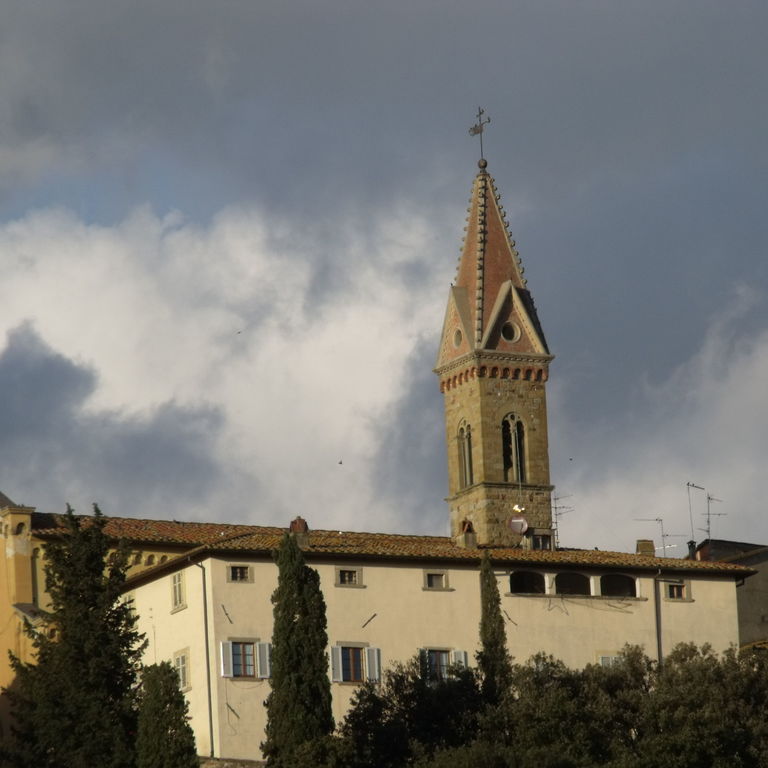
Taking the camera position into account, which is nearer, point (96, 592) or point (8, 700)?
point (96, 592)

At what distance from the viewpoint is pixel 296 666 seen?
211 ft

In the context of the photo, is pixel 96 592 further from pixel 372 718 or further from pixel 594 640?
pixel 594 640

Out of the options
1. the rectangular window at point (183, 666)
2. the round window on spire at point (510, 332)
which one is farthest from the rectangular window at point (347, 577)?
the round window on spire at point (510, 332)

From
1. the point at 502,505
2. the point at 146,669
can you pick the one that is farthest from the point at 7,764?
the point at 502,505

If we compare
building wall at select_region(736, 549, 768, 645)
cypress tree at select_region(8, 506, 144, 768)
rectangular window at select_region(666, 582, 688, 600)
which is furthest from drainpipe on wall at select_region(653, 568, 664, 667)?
cypress tree at select_region(8, 506, 144, 768)

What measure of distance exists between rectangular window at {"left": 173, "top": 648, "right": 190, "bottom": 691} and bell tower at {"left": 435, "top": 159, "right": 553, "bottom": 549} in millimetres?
17620

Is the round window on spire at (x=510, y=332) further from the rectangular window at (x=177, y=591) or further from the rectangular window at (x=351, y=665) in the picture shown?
the rectangular window at (x=177, y=591)

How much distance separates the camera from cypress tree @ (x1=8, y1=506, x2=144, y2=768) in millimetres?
64375

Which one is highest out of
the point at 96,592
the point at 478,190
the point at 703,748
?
the point at 478,190

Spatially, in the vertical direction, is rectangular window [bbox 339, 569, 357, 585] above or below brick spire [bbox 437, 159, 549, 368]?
below

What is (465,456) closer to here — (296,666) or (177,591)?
(177,591)

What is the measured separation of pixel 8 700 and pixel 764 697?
22921 mm

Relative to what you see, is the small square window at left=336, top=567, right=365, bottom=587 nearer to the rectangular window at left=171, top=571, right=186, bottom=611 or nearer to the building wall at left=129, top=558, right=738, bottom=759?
the building wall at left=129, top=558, right=738, bottom=759

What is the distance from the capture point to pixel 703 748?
6612 cm
